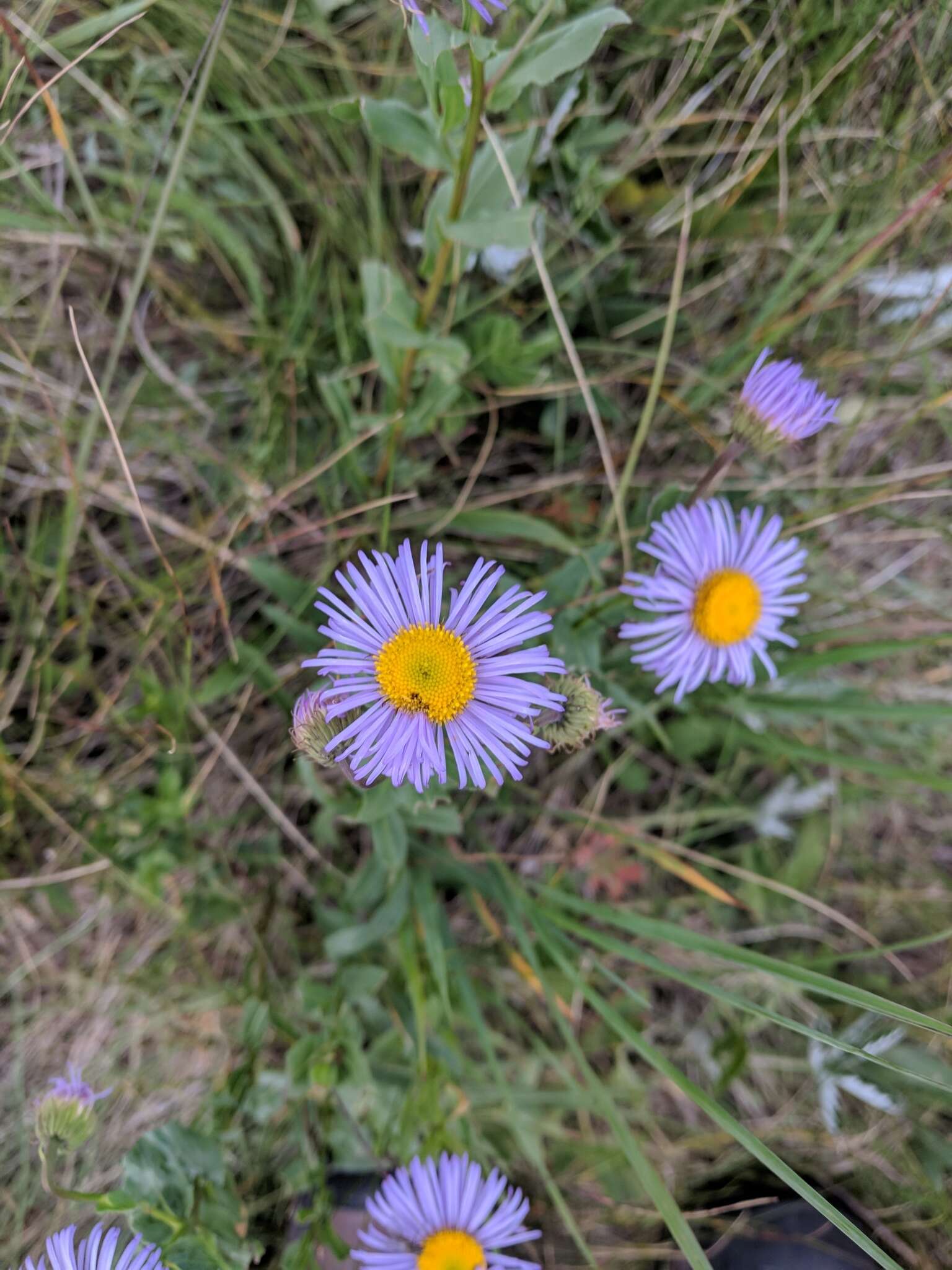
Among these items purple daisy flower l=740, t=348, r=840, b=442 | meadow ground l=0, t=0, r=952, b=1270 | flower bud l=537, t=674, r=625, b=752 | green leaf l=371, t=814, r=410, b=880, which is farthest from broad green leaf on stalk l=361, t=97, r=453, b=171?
green leaf l=371, t=814, r=410, b=880

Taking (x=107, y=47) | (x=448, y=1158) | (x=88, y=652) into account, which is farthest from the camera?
(x=88, y=652)

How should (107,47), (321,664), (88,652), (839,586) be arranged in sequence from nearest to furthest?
(321,664) < (107,47) < (88,652) < (839,586)

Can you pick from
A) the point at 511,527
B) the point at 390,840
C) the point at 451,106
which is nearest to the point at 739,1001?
the point at 390,840

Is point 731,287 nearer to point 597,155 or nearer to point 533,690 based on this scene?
point 597,155

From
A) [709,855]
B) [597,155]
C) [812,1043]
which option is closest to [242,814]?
[709,855]

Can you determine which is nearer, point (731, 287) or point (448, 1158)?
point (448, 1158)

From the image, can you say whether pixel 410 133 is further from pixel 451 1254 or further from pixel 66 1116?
pixel 451 1254

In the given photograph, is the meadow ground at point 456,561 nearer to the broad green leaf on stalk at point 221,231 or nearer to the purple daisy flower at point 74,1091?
the broad green leaf on stalk at point 221,231
